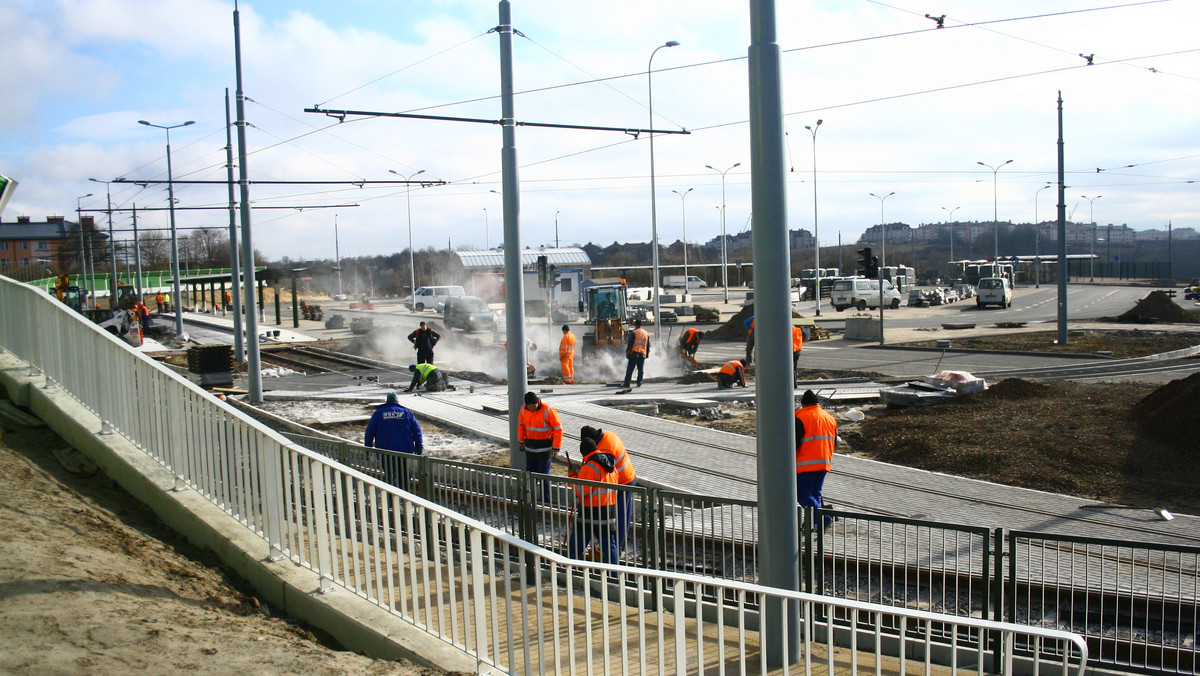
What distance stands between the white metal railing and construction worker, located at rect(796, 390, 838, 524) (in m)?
1.88

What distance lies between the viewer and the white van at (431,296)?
5738 cm

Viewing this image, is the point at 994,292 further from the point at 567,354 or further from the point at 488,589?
the point at 488,589

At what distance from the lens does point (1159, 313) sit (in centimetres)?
3556

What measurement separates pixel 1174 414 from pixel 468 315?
101 ft

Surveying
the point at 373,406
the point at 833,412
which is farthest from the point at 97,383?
the point at 833,412

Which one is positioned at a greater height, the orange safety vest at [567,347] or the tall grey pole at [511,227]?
the tall grey pole at [511,227]

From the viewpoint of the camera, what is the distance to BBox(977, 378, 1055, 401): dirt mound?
15.4 m

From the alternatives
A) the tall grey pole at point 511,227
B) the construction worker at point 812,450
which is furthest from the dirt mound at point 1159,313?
the tall grey pole at point 511,227

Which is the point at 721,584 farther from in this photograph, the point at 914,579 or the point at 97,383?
the point at 97,383

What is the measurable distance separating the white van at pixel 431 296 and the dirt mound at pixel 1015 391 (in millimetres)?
43787

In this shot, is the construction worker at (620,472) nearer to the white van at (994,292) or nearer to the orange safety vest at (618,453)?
the orange safety vest at (618,453)

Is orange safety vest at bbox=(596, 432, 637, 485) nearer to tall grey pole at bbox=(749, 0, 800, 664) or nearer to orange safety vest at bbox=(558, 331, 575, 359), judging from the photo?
tall grey pole at bbox=(749, 0, 800, 664)

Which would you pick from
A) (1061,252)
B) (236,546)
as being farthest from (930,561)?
(1061,252)

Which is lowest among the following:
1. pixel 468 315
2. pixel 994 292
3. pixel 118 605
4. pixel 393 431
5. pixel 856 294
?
pixel 118 605
